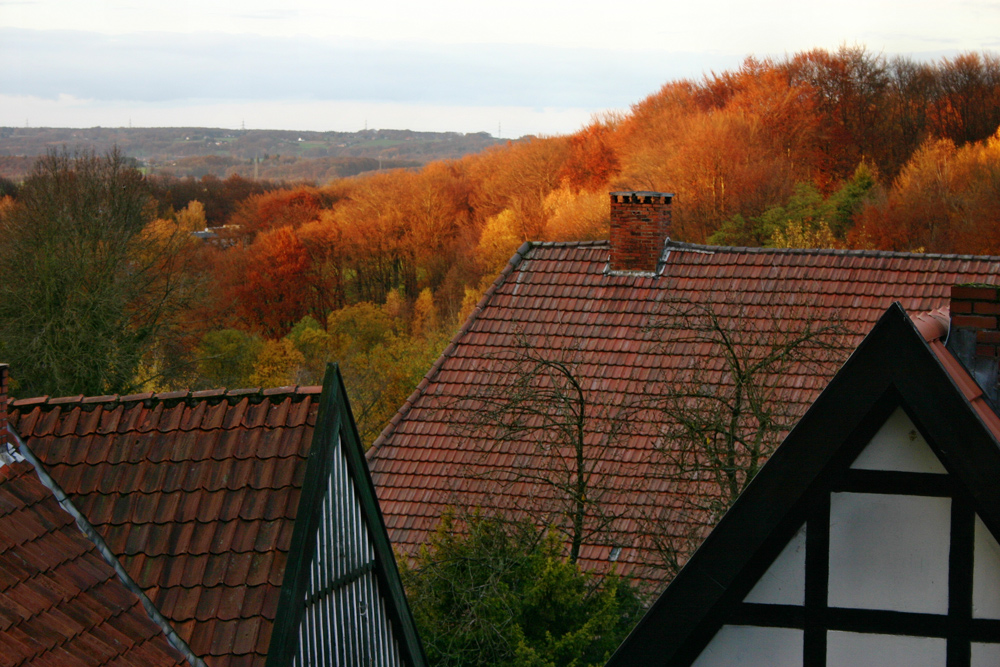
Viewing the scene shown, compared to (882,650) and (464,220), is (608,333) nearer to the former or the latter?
(882,650)

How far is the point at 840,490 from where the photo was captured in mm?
3877

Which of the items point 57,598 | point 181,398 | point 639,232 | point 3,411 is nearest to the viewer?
point 57,598

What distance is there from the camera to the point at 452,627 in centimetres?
773

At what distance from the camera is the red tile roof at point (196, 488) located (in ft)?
17.3

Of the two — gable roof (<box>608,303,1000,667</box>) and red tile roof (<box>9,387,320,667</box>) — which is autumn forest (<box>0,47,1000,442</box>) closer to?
red tile roof (<box>9,387,320,667</box>)

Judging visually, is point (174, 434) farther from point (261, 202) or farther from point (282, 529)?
point (261, 202)

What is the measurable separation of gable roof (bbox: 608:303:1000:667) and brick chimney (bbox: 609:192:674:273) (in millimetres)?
10781

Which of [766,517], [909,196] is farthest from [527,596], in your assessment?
[909,196]

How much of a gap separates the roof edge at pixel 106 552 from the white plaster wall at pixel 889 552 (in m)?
3.35

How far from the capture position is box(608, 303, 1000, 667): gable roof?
3660mm

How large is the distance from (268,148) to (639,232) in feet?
518

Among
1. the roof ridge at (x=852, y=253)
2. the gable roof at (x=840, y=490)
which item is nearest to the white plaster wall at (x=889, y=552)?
the gable roof at (x=840, y=490)

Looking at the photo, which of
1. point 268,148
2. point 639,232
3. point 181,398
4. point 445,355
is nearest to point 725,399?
point 639,232

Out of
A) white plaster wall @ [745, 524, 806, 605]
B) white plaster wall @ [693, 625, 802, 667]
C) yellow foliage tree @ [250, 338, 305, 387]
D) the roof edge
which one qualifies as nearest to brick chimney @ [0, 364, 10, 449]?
the roof edge
